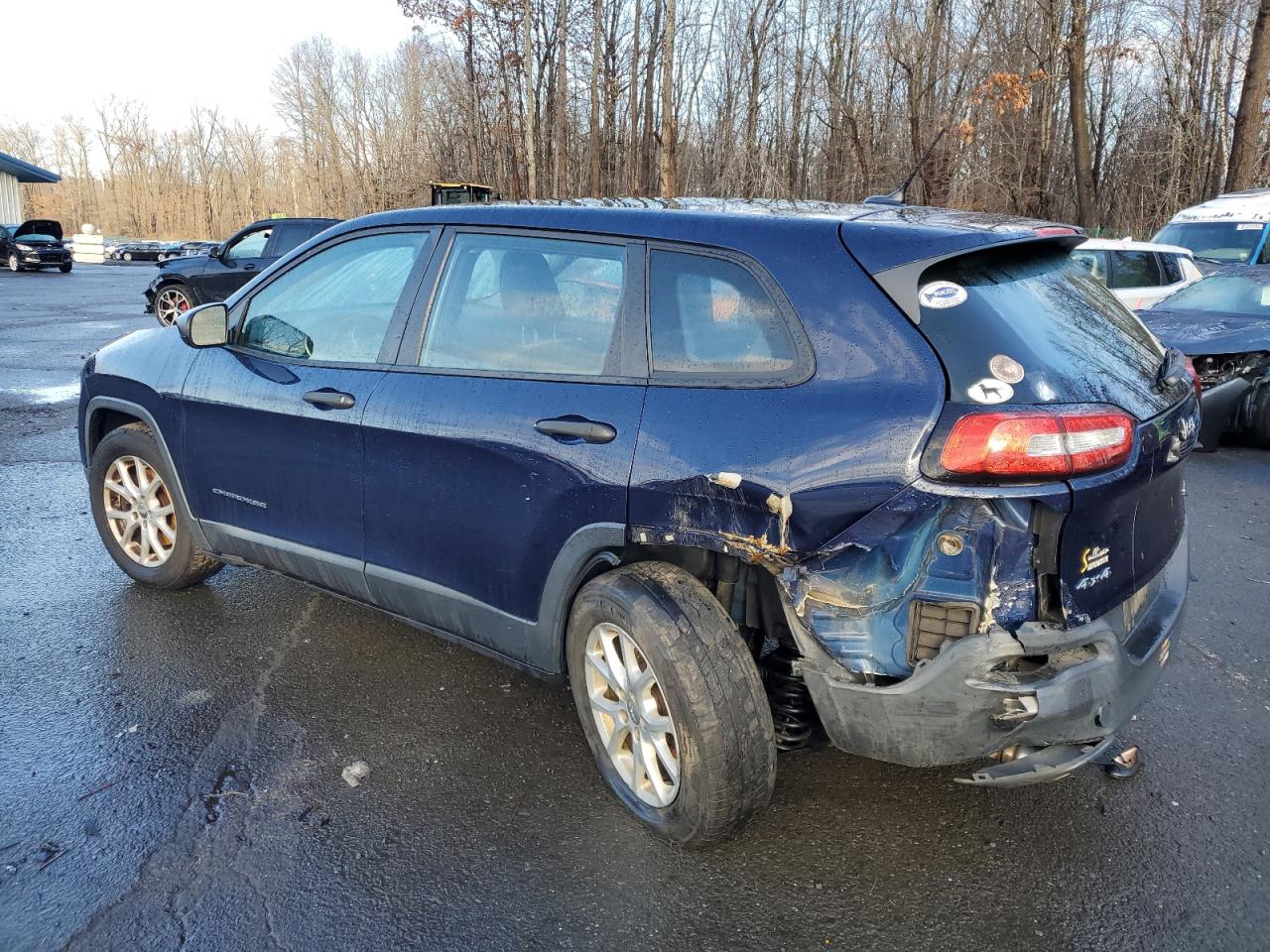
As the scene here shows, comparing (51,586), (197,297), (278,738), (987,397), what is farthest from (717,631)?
(197,297)

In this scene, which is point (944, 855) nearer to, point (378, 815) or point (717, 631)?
point (717, 631)

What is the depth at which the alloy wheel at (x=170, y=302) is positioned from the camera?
15617 millimetres

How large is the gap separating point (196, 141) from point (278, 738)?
8519cm

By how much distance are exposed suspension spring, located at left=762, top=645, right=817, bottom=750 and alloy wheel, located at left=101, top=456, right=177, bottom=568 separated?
2.92 meters

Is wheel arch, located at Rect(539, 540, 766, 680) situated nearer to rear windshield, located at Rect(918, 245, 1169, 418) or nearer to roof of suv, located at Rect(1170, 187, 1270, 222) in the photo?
rear windshield, located at Rect(918, 245, 1169, 418)

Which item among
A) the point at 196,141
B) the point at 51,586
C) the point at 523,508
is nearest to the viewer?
the point at 523,508

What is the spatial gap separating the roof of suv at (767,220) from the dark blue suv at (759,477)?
13 millimetres

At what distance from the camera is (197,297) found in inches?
617

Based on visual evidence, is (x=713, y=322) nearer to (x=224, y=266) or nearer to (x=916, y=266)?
(x=916, y=266)

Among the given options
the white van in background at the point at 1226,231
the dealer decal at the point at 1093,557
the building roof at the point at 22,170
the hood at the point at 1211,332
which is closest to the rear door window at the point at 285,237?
the hood at the point at 1211,332

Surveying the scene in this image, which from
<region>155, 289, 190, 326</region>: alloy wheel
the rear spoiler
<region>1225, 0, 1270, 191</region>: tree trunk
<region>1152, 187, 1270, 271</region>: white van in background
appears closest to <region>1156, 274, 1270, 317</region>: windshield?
<region>1152, 187, 1270, 271</region>: white van in background

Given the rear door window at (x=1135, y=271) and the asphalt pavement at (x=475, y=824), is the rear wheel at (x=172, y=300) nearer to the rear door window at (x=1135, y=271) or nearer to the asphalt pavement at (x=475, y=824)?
the asphalt pavement at (x=475, y=824)

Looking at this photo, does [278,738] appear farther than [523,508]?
Yes

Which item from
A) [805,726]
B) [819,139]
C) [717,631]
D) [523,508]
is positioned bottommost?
[805,726]
